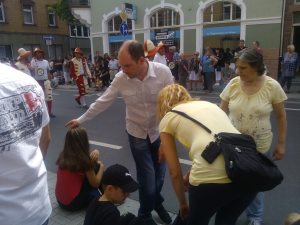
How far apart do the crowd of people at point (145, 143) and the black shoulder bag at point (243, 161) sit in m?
0.05

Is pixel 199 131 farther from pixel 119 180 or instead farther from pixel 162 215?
pixel 162 215

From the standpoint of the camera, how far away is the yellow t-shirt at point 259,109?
2.70m

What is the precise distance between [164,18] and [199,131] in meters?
17.5

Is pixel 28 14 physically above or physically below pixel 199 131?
above

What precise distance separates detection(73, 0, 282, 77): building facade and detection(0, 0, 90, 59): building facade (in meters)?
6.38

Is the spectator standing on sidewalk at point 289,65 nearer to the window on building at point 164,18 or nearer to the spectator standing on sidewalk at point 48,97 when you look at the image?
the window on building at point 164,18

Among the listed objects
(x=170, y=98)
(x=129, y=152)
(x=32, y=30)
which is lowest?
(x=129, y=152)

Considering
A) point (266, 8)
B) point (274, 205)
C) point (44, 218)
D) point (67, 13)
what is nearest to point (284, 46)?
point (266, 8)

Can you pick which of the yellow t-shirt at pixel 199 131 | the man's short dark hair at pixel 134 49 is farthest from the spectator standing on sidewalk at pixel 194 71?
the yellow t-shirt at pixel 199 131

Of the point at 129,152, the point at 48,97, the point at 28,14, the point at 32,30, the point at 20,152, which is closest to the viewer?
the point at 20,152

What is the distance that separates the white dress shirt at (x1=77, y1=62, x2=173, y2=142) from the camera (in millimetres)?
2877

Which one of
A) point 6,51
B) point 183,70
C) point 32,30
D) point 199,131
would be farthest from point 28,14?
point 199,131

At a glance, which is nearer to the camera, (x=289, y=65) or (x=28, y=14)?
(x=289, y=65)

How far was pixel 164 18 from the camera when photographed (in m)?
18.5
